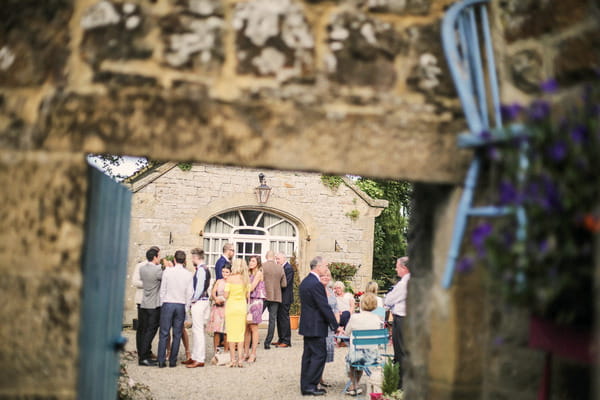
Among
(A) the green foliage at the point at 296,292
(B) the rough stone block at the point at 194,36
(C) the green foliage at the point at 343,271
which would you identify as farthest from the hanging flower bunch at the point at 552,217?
(C) the green foliage at the point at 343,271

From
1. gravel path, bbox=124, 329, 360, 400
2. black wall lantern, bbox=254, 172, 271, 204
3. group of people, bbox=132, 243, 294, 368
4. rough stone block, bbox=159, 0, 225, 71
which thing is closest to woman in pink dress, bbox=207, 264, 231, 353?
group of people, bbox=132, 243, 294, 368

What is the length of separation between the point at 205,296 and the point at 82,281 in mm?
7189

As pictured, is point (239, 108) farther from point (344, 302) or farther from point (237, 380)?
point (344, 302)

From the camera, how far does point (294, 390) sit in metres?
7.57

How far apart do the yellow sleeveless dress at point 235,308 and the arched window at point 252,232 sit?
565 cm

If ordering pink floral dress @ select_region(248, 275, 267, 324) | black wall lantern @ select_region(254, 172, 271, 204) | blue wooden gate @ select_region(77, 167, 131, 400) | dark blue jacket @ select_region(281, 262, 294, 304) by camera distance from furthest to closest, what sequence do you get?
black wall lantern @ select_region(254, 172, 271, 204) → dark blue jacket @ select_region(281, 262, 294, 304) → pink floral dress @ select_region(248, 275, 267, 324) → blue wooden gate @ select_region(77, 167, 131, 400)

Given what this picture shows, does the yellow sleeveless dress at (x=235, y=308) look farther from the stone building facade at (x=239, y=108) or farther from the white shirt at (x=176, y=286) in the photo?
the stone building facade at (x=239, y=108)

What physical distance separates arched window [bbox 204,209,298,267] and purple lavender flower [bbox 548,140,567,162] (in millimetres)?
13175

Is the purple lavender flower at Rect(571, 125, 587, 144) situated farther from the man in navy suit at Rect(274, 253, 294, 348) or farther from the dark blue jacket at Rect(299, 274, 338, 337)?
the man in navy suit at Rect(274, 253, 294, 348)

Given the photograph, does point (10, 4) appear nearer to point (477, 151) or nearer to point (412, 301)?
point (477, 151)

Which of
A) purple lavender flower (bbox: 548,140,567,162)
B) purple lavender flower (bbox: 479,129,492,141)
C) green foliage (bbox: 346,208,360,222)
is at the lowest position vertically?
purple lavender flower (bbox: 548,140,567,162)

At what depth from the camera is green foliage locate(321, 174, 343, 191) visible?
1487 centimetres

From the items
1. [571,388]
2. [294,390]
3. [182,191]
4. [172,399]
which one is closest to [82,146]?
[571,388]

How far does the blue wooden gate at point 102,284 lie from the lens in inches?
91.2
